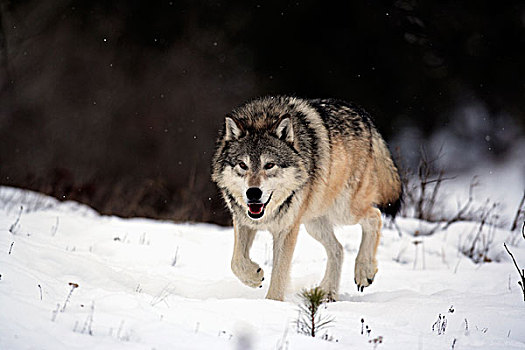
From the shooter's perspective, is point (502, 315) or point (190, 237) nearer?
point (502, 315)

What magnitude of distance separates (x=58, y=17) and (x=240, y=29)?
6456 mm

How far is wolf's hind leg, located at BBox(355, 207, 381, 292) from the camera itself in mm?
5195

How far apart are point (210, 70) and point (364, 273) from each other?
14637 millimetres

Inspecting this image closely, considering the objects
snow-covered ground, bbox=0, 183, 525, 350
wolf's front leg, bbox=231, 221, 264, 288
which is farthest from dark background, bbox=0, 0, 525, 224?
wolf's front leg, bbox=231, 221, 264, 288

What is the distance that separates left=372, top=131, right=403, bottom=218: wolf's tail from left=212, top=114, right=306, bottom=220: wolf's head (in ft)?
4.61

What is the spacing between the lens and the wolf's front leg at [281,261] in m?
Answer: 4.56

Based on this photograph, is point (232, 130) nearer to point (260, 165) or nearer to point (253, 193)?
point (260, 165)

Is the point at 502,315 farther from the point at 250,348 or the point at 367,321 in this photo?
the point at 250,348

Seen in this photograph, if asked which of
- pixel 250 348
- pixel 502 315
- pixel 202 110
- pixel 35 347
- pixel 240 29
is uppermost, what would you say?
pixel 240 29

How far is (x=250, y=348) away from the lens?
8.68 ft

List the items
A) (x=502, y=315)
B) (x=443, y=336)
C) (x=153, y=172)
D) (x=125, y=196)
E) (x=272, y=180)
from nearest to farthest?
(x=443, y=336), (x=502, y=315), (x=272, y=180), (x=125, y=196), (x=153, y=172)

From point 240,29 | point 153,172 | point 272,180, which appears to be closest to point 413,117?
point 240,29

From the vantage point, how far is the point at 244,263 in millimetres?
4613

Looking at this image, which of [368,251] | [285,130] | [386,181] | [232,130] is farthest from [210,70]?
[285,130]
